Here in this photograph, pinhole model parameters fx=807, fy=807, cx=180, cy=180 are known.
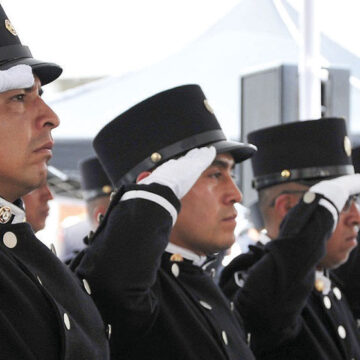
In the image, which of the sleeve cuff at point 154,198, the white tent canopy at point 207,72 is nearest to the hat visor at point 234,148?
the sleeve cuff at point 154,198

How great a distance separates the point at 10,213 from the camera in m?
1.78

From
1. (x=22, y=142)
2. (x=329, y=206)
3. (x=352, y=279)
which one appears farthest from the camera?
(x=352, y=279)

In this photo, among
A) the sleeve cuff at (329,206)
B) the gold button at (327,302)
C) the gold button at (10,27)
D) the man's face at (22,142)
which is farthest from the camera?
the gold button at (327,302)

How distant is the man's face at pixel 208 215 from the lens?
258 centimetres

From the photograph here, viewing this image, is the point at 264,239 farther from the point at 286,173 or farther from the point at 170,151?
the point at 170,151

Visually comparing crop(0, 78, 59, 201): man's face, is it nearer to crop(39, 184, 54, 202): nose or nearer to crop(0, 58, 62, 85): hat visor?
crop(0, 58, 62, 85): hat visor

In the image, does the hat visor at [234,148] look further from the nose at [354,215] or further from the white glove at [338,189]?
the nose at [354,215]

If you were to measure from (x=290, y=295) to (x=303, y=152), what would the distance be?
791mm

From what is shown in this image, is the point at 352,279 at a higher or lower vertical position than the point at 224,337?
lower

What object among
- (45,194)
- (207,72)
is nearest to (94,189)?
(45,194)

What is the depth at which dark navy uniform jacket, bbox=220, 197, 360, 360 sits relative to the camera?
2.75 m

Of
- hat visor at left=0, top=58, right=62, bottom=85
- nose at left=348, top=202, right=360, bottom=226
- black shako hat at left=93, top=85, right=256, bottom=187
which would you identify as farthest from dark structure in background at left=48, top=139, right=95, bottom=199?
hat visor at left=0, top=58, right=62, bottom=85

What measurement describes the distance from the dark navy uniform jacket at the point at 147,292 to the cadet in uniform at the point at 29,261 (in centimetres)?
9

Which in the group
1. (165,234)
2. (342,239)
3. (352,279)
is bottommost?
(352,279)
